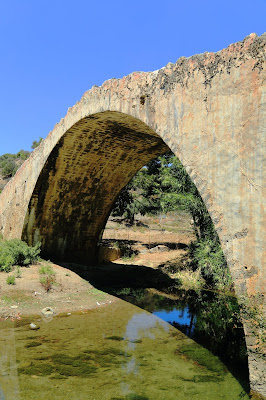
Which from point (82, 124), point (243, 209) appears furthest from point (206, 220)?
point (243, 209)

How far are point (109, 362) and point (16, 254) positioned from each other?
19.1 ft

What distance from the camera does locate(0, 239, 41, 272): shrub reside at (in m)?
9.03

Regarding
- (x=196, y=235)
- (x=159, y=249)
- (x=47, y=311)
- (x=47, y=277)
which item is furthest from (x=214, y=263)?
(x=159, y=249)

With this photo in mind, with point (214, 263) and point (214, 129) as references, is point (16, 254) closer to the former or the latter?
point (214, 263)

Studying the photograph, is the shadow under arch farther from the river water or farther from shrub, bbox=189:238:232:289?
the river water

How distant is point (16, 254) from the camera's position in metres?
9.64

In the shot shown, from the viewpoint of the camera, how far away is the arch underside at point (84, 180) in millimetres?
8414

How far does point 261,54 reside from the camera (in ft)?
12.4

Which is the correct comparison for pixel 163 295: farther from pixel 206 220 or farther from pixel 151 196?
pixel 151 196

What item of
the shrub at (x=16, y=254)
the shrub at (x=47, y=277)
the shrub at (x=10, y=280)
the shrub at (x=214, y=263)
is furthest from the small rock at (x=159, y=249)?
the shrub at (x=10, y=280)

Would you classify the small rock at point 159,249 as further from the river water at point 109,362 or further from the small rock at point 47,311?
the small rock at point 47,311

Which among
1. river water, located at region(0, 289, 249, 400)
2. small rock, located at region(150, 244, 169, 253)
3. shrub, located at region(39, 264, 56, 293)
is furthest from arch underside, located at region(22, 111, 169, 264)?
river water, located at region(0, 289, 249, 400)

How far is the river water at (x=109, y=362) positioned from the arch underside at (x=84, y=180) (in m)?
4.33

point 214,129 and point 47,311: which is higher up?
point 214,129
